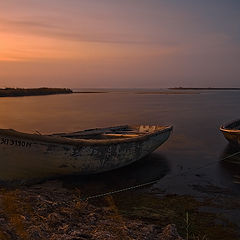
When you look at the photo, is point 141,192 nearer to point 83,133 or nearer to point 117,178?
point 117,178

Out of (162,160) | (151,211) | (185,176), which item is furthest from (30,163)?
(162,160)

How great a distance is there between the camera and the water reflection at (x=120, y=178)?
914 cm

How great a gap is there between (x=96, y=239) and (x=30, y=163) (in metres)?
4.31

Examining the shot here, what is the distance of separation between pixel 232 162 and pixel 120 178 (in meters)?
5.58

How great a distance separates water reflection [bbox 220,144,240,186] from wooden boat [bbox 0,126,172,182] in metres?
4.00

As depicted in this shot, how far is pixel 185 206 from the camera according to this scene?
7.49m

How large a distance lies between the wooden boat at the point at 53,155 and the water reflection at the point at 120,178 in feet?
0.91

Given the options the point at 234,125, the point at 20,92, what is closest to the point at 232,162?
the point at 234,125

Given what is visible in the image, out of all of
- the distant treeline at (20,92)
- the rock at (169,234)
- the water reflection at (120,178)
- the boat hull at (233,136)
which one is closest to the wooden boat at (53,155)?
the water reflection at (120,178)

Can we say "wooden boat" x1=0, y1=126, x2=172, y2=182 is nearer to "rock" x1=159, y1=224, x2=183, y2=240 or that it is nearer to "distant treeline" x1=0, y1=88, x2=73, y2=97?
"rock" x1=159, y1=224, x2=183, y2=240

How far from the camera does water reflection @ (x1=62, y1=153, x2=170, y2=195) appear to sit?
914 cm

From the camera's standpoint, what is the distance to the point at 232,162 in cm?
1255

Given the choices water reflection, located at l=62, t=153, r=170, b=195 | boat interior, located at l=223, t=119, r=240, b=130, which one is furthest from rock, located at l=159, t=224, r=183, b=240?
boat interior, located at l=223, t=119, r=240, b=130

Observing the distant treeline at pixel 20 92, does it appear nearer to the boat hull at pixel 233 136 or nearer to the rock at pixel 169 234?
the boat hull at pixel 233 136
